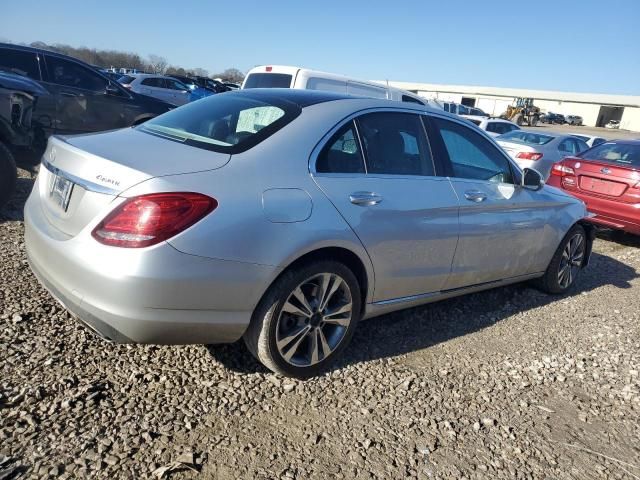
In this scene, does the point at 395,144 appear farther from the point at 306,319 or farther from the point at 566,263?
the point at 566,263

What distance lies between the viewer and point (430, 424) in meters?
2.75

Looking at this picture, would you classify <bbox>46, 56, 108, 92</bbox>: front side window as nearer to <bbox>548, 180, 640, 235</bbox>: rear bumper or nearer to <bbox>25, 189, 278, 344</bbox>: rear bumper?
<bbox>25, 189, 278, 344</bbox>: rear bumper

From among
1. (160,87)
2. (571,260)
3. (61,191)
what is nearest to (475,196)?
(571,260)

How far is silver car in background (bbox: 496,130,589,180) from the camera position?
1108 cm

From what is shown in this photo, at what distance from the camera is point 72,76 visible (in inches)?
298

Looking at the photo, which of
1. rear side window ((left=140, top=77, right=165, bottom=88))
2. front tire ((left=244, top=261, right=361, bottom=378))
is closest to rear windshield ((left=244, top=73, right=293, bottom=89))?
front tire ((left=244, top=261, right=361, bottom=378))

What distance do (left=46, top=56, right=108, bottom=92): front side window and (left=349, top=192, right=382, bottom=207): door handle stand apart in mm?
6225

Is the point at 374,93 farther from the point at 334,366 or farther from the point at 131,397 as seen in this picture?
the point at 131,397

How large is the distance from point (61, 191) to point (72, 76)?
5.85 m

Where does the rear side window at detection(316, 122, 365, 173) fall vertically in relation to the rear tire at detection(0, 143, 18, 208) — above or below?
above

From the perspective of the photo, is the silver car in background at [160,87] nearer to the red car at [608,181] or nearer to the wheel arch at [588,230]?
the red car at [608,181]

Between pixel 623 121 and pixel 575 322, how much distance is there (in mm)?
78834

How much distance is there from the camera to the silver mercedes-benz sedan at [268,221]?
2.34m

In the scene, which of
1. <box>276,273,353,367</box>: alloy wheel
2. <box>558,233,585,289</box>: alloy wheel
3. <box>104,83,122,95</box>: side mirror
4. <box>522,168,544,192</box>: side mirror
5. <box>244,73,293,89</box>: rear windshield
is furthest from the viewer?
<box>244,73,293,89</box>: rear windshield
